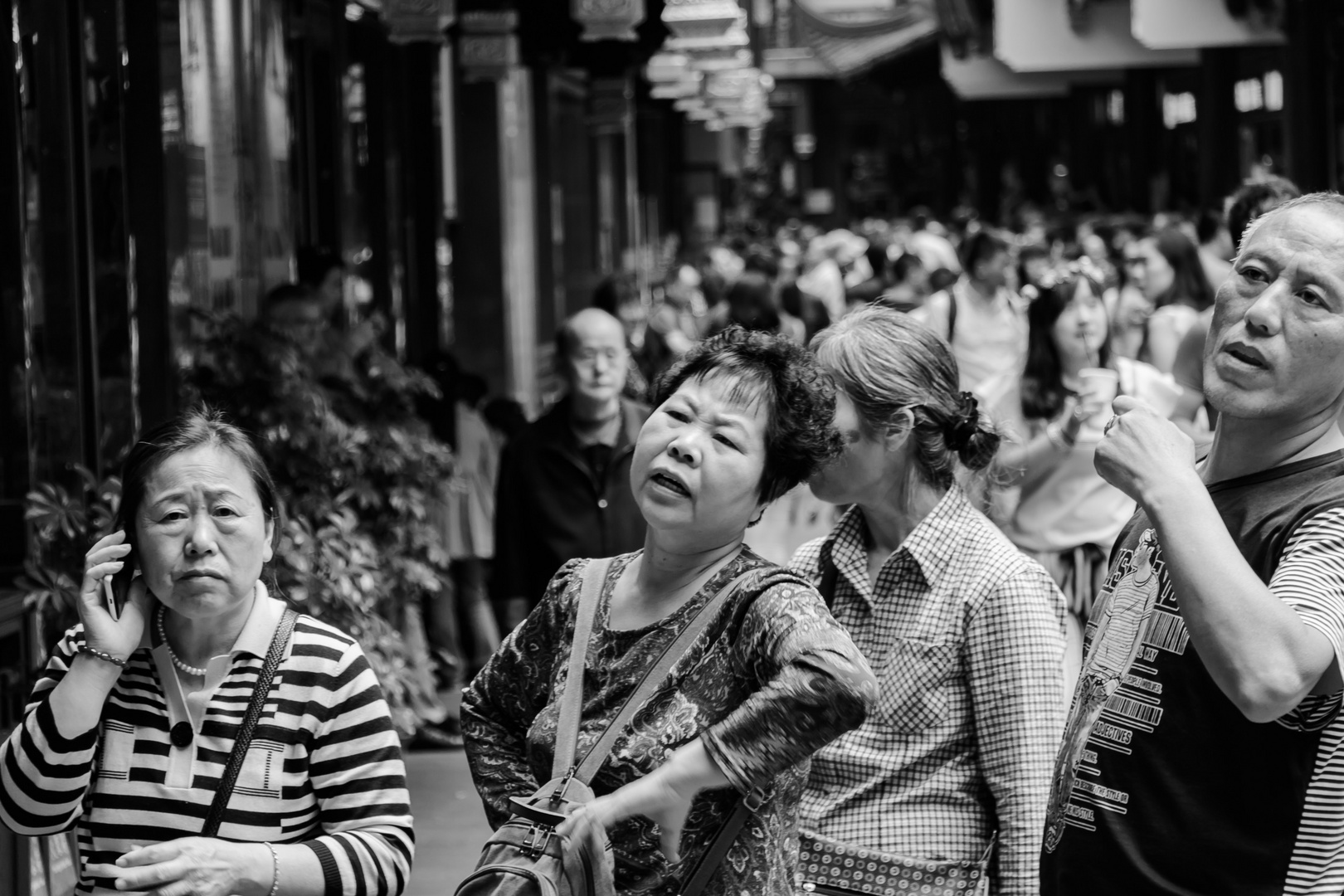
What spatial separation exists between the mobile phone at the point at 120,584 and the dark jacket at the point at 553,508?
3602 mm

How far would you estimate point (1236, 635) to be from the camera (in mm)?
2166

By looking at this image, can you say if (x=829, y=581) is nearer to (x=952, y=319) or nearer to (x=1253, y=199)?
(x=1253, y=199)

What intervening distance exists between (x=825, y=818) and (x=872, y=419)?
0.71 meters

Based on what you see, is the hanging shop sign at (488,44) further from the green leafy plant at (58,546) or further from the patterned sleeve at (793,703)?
the patterned sleeve at (793,703)

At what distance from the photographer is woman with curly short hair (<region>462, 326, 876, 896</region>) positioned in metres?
2.39

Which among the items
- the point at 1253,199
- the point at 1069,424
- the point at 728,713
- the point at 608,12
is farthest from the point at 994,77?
the point at 728,713

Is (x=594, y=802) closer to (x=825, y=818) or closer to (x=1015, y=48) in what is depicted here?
(x=825, y=818)

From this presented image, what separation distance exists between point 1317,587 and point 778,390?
2.72 feet

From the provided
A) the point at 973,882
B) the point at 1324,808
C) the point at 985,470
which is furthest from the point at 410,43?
the point at 1324,808

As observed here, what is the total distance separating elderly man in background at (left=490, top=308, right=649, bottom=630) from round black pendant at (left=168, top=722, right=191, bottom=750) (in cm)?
373

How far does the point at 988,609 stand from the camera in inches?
123

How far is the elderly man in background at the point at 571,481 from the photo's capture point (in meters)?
6.48

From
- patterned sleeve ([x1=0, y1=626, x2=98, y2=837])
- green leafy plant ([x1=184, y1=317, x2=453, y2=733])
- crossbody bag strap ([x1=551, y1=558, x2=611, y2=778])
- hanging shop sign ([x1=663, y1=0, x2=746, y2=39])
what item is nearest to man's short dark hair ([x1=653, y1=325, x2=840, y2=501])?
crossbody bag strap ([x1=551, y1=558, x2=611, y2=778])

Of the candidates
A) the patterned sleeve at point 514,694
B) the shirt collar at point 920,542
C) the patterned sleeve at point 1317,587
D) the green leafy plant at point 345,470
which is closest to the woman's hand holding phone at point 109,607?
the patterned sleeve at point 514,694
